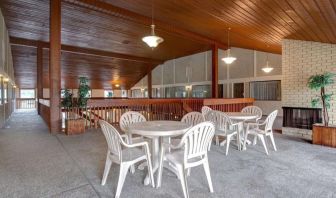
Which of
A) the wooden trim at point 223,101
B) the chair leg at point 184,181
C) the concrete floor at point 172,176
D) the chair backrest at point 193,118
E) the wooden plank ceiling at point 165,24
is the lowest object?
the concrete floor at point 172,176

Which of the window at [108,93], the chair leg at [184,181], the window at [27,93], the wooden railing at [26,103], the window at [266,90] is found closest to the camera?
the chair leg at [184,181]

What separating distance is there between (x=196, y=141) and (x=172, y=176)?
0.80 metres

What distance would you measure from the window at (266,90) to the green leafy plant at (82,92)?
26.6 feet

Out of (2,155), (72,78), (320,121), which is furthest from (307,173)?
(72,78)

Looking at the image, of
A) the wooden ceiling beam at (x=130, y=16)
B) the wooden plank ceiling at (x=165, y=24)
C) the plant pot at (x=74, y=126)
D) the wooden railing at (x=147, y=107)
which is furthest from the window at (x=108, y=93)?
the plant pot at (x=74, y=126)

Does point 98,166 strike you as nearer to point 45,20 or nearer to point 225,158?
point 225,158

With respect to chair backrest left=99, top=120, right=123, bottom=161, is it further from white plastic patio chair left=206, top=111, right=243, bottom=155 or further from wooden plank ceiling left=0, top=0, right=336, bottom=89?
wooden plank ceiling left=0, top=0, right=336, bottom=89

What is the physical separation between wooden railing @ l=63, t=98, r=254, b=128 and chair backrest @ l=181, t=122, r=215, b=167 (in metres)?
4.13

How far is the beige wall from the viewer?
187 inches

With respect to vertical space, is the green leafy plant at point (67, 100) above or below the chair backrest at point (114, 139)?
above

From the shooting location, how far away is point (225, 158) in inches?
134

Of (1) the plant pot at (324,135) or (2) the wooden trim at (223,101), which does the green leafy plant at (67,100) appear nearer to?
(2) the wooden trim at (223,101)

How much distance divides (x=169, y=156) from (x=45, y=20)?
6.66 meters

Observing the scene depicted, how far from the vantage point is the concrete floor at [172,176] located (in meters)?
2.22
